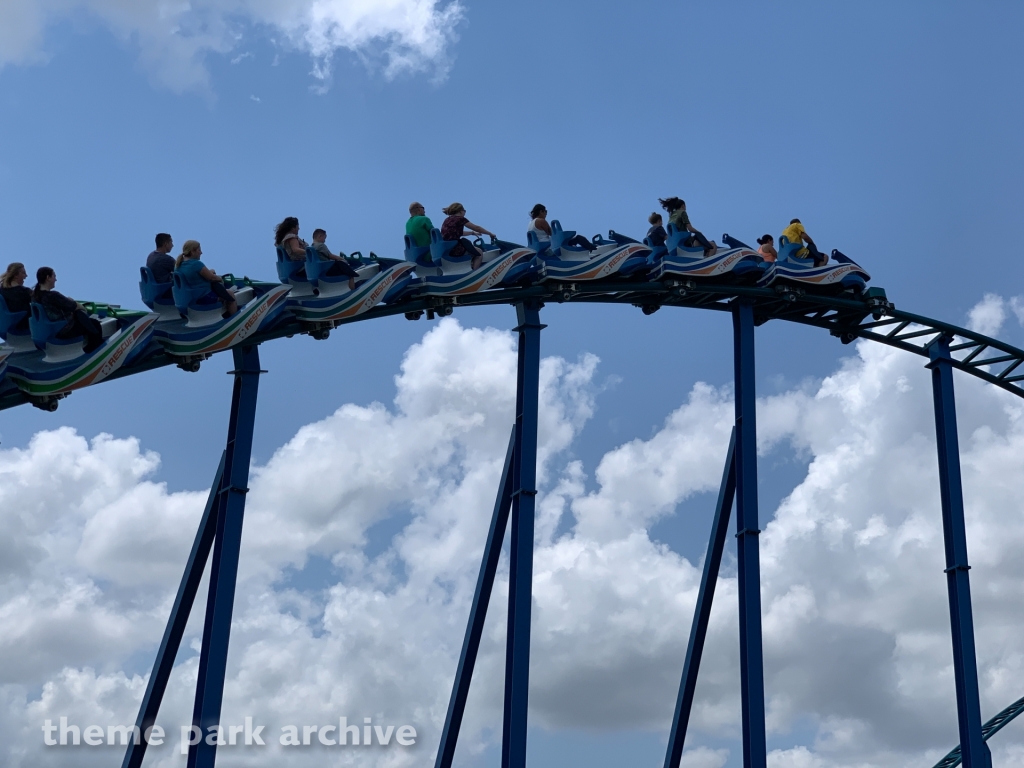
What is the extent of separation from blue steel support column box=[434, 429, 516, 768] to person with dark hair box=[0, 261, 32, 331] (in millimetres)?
4505


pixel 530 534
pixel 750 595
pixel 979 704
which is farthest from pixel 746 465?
pixel 979 704

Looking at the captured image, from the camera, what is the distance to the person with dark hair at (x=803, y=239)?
46.1 feet

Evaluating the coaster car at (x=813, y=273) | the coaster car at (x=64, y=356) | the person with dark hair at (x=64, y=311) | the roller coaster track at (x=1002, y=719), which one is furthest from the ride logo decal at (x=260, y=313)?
the roller coaster track at (x=1002, y=719)

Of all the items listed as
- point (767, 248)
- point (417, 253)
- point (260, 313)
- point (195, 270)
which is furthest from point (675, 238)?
point (195, 270)

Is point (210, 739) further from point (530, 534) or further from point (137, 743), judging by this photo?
point (530, 534)

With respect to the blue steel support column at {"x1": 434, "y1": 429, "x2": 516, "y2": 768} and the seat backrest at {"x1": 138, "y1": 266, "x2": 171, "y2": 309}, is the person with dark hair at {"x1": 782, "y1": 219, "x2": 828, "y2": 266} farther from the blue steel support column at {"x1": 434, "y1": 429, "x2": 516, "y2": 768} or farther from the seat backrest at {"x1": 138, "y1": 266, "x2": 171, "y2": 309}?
the seat backrest at {"x1": 138, "y1": 266, "x2": 171, "y2": 309}

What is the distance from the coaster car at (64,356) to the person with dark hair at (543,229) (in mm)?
3900

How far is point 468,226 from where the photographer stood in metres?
11.7

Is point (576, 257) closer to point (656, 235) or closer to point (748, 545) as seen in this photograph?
point (656, 235)

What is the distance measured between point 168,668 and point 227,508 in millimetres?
1652

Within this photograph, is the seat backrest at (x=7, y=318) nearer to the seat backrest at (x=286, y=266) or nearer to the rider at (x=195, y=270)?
the rider at (x=195, y=270)

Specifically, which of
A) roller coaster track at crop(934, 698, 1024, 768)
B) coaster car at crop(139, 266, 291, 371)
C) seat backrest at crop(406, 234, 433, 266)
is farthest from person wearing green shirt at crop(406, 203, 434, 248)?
roller coaster track at crop(934, 698, 1024, 768)

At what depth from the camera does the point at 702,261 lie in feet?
43.0

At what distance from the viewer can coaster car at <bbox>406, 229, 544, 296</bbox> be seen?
1140cm
